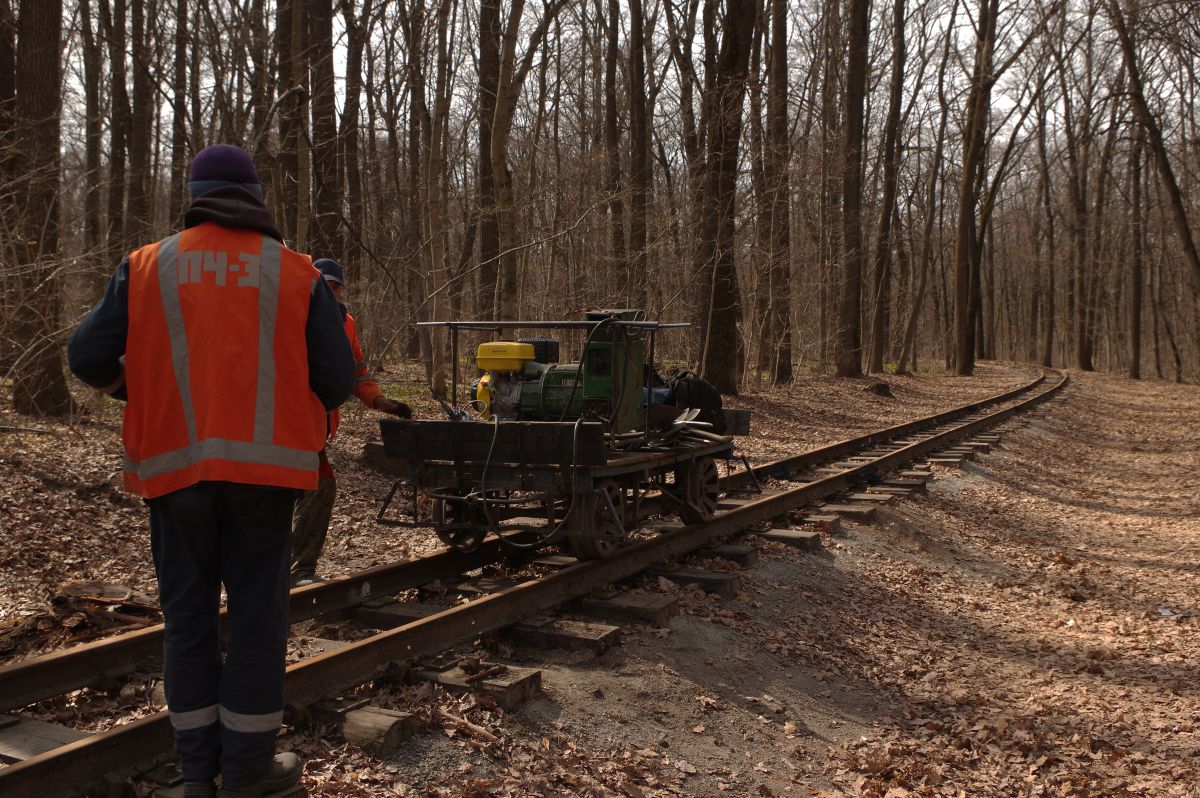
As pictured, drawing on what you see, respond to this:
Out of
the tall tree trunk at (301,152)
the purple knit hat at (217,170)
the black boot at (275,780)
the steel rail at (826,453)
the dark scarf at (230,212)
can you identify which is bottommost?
the black boot at (275,780)

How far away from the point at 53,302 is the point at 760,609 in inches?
296

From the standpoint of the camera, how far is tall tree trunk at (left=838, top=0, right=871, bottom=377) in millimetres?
27703

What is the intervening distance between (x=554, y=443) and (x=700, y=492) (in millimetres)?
2368

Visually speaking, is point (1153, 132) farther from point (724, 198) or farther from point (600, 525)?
point (600, 525)

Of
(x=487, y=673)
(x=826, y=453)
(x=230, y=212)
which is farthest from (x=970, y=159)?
(x=230, y=212)

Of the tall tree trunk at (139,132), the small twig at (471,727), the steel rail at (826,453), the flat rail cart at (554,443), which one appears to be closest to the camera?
the small twig at (471,727)

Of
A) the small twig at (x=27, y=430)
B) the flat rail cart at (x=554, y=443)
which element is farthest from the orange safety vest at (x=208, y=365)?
the small twig at (x=27, y=430)

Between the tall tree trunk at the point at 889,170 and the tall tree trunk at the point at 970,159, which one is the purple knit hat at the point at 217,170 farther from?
the tall tree trunk at the point at 970,159

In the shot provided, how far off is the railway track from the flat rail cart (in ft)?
0.92

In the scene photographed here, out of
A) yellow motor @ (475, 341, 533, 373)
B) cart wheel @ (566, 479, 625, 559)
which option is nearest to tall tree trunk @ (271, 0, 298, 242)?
yellow motor @ (475, 341, 533, 373)

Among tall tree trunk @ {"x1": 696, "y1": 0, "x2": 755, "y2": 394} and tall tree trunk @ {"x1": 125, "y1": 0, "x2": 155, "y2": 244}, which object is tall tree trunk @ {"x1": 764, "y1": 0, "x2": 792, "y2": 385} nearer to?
tall tree trunk @ {"x1": 696, "y1": 0, "x2": 755, "y2": 394}

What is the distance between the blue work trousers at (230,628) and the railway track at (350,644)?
444 mm

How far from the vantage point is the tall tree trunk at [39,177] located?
10016 millimetres

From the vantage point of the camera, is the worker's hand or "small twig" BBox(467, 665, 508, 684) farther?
the worker's hand
